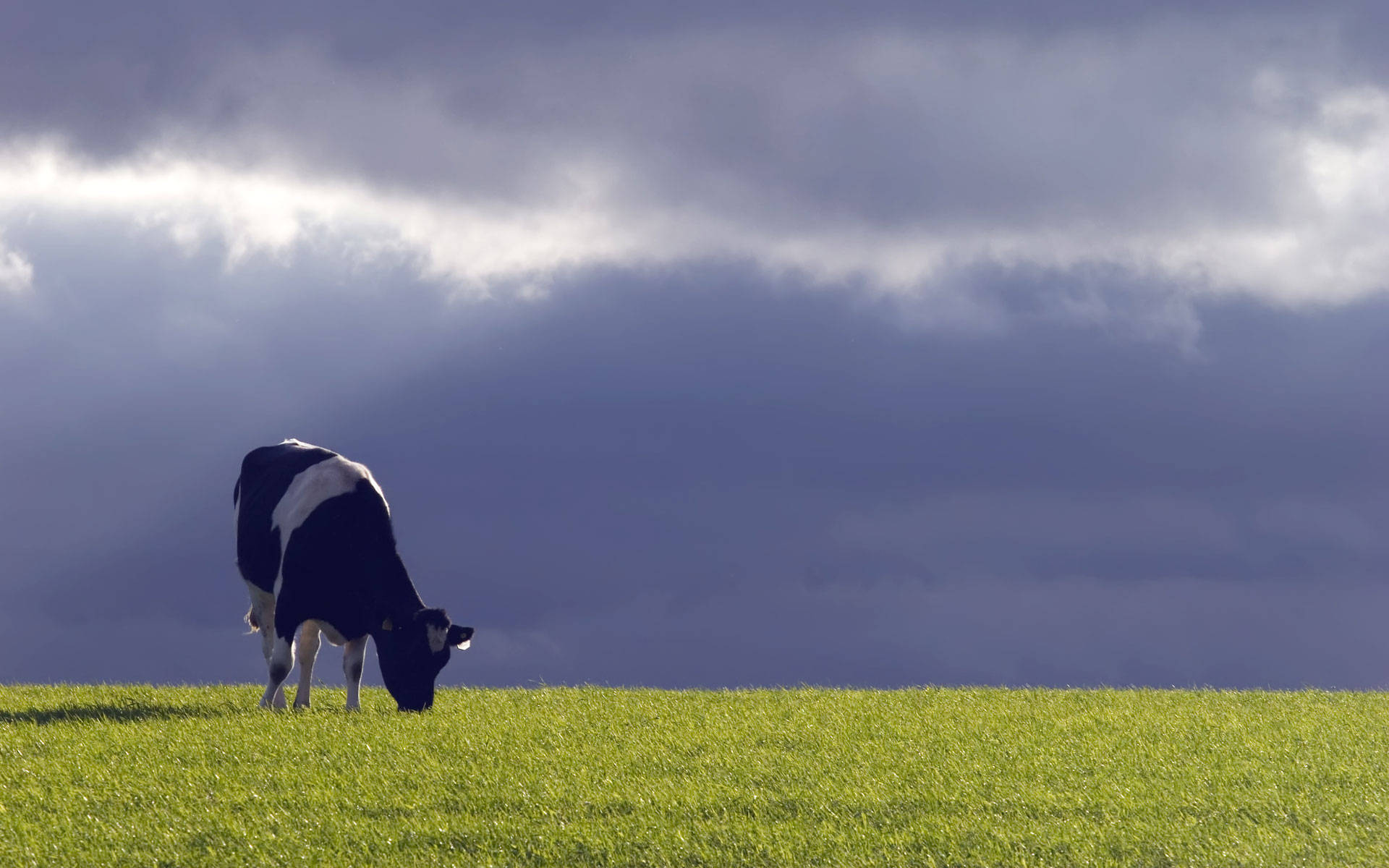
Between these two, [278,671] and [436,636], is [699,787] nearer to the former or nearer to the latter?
[436,636]

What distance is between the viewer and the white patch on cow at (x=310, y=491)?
20.4 m

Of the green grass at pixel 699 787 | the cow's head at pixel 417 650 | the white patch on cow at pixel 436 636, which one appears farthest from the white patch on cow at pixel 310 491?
the green grass at pixel 699 787

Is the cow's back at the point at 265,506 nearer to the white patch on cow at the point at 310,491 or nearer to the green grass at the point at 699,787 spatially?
the white patch on cow at the point at 310,491

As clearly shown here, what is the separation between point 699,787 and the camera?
1312cm

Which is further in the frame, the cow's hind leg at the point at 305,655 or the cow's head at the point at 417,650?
the cow's hind leg at the point at 305,655

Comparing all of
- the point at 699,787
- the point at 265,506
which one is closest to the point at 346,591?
the point at 265,506

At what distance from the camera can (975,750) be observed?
601 inches

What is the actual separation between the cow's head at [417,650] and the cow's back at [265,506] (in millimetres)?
2623

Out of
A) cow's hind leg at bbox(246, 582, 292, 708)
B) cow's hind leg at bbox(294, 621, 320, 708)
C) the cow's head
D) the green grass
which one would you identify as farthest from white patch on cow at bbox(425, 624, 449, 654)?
cow's hind leg at bbox(246, 582, 292, 708)

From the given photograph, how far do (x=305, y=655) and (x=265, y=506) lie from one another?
101 inches

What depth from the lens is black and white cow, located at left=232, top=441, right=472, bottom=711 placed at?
63.9ft

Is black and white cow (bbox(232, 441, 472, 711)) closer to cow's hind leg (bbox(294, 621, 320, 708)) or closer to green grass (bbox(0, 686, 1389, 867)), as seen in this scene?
cow's hind leg (bbox(294, 621, 320, 708))

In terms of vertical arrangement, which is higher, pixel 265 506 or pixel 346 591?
pixel 265 506

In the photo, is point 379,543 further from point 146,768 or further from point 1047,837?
point 1047,837
